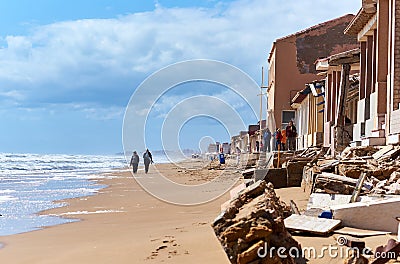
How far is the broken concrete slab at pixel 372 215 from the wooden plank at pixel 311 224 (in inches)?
6.8

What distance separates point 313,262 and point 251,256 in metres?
0.87

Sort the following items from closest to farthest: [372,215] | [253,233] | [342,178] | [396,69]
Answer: [253,233]
[372,215]
[342,178]
[396,69]

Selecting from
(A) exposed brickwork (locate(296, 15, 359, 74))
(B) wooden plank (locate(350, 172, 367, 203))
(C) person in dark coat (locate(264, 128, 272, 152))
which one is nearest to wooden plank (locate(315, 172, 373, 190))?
(B) wooden plank (locate(350, 172, 367, 203))

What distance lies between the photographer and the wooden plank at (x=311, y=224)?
6.20m

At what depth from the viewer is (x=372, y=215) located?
20.9 ft

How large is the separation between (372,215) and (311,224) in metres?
0.74

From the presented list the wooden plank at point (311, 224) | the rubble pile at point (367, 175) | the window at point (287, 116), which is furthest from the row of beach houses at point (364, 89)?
the window at point (287, 116)

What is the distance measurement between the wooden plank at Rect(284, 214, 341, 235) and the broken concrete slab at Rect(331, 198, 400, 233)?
17cm

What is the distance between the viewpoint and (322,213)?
6.88 metres

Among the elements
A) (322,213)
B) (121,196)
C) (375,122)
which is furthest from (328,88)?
(322,213)

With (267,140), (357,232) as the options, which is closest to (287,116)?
(267,140)

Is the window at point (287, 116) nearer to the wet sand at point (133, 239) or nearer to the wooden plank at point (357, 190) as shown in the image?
the wet sand at point (133, 239)

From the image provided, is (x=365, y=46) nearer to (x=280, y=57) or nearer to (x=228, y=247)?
(x=228, y=247)

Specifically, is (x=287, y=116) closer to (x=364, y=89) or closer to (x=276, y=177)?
(x=364, y=89)
